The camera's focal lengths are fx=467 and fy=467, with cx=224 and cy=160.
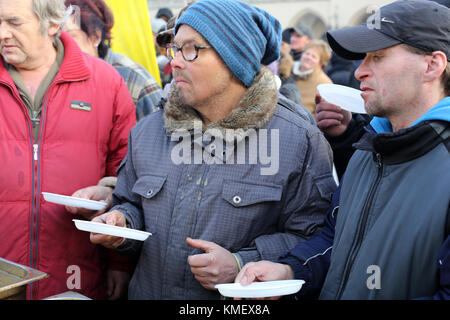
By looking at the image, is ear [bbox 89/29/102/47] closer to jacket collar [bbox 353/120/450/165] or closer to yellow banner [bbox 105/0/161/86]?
yellow banner [bbox 105/0/161/86]

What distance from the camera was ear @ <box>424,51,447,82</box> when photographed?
5.32 ft

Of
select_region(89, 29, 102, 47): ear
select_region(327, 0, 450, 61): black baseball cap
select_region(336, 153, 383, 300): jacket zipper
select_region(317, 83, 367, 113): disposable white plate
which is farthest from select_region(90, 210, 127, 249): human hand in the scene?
select_region(89, 29, 102, 47): ear

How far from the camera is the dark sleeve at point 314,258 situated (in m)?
1.85

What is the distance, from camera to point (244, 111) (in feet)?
6.75

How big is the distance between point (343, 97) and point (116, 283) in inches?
59.9

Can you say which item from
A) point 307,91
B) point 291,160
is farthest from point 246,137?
point 307,91

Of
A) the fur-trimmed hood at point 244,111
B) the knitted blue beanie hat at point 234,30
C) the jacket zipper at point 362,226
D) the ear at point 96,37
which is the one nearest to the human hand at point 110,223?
the fur-trimmed hood at point 244,111

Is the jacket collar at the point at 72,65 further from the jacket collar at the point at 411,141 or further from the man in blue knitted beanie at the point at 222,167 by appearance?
the jacket collar at the point at 411,141

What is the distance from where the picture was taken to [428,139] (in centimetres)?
151
